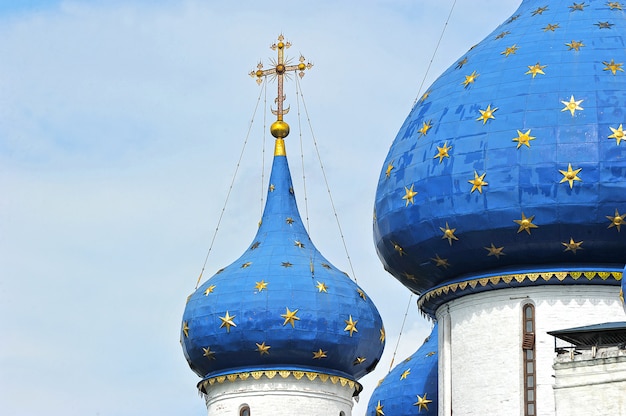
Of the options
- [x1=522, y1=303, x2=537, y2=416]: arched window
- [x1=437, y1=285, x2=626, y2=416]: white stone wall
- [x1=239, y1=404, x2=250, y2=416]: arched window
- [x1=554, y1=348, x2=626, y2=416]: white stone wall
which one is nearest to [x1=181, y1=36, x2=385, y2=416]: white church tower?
[x1=239, y1=404, x2=250, y2=416]: arched window

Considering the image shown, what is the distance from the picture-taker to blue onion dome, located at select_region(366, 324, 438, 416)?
39.0 metres

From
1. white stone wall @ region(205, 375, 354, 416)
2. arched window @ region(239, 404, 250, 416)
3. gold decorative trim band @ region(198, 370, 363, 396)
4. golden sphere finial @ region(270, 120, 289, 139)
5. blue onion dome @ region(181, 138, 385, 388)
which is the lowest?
arched window @ region(239, 404, 250, 416)

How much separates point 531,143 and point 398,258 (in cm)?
319

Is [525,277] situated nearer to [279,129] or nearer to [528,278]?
[528,278]

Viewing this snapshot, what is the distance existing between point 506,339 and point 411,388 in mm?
5434

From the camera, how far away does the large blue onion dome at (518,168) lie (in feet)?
110

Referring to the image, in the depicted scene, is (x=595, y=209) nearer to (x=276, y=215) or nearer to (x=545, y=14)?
(x=545, y=14)

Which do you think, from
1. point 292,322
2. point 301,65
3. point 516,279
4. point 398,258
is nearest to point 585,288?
→ point 516,279

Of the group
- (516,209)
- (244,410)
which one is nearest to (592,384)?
(516,209)

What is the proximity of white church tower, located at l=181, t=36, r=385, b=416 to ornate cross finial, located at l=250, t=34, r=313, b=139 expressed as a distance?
2900 mm

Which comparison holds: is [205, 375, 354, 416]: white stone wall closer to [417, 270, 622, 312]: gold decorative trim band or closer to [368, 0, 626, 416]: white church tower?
[368, 0, 626, 416]: white church tower

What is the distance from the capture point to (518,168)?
33625 millimetres

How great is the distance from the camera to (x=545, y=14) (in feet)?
119

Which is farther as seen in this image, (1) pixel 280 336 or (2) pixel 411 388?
(2) pixel 411 388
